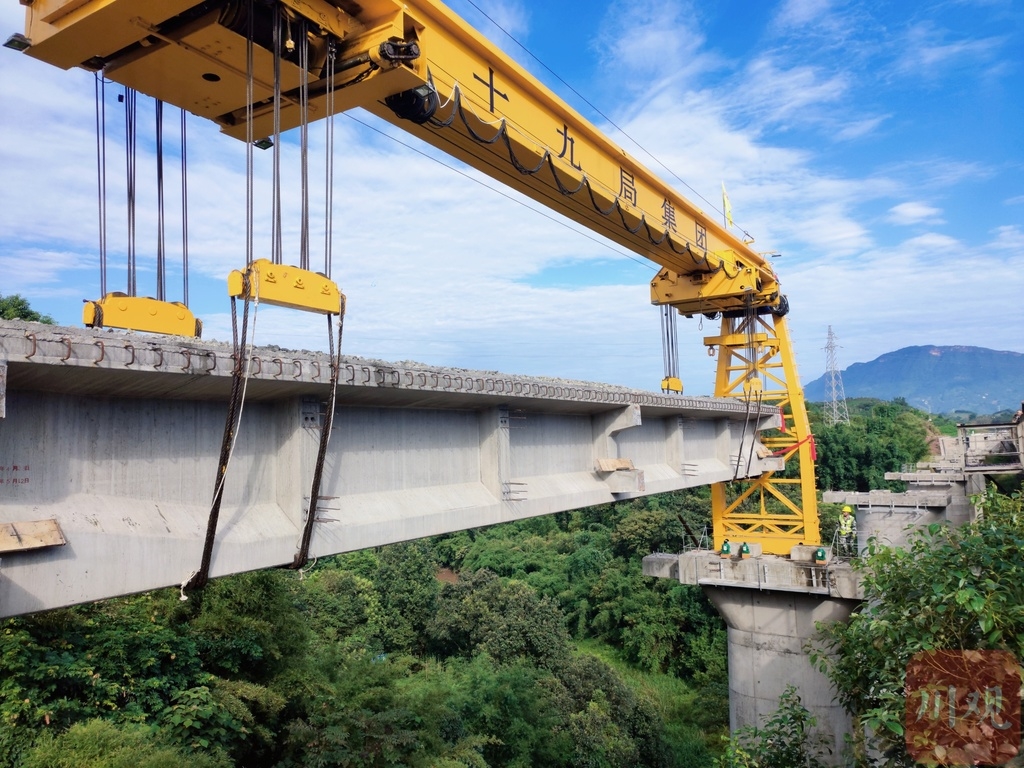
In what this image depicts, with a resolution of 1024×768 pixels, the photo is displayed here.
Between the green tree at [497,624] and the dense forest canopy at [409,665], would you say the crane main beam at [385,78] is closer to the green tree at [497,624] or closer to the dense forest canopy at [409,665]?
the dense forest canopy at [409,665]

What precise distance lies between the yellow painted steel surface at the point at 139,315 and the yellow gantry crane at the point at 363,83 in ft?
5.89

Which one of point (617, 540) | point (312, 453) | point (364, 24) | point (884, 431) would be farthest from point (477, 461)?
point (884, 431)

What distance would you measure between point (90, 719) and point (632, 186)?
11.6 metres

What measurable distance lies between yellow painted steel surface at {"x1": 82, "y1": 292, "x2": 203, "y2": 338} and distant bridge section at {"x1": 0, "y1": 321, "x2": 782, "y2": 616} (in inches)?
41.1

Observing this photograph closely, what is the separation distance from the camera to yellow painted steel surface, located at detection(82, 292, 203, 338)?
6.29 m

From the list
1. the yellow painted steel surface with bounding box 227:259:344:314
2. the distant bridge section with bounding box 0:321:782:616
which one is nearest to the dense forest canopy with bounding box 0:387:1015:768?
the distant bridge section with bounding box 0:321:782:616

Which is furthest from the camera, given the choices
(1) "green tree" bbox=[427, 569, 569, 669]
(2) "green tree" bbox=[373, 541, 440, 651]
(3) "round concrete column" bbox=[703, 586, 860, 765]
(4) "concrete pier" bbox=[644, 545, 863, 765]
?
(2) "green tree" bbox=[373, 541, 440, 651]

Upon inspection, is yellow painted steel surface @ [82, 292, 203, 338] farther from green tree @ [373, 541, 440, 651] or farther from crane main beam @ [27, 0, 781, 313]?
green tree @ [373, 541, 440, 651]

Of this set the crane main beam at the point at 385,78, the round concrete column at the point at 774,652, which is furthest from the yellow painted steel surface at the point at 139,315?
the round concrete column at the point at 774,652

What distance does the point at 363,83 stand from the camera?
7.21 meters

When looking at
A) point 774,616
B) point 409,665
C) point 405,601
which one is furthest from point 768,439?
point 405,601

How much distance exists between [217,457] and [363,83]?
13.5 ft

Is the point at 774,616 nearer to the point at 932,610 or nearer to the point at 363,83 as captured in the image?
the point at 932,610

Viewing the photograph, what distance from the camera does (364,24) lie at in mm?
7258
